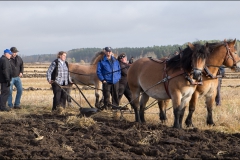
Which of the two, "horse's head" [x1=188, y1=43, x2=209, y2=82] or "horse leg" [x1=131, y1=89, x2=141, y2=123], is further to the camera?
"horse leg" [x1=131, y1=89, x2=141, y2=123]

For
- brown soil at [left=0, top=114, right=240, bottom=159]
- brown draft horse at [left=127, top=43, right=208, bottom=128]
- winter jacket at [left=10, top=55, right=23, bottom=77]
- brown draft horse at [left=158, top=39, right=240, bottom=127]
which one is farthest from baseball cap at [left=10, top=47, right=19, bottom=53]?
brown draft horse at [left=158, top=39, right=240, bottom=127]

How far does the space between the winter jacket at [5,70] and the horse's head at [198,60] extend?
6244 millimetres

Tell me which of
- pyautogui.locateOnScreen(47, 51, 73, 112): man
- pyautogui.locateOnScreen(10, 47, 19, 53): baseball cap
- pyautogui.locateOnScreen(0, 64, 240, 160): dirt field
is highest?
pyautogui.locateOnScreen(10, 47, 19, 53): baseball cap

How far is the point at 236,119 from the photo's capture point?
914 centimetres

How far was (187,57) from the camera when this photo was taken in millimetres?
7633

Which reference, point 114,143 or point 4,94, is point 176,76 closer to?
point 114,143

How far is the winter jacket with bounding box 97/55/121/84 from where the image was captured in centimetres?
988

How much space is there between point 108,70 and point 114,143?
3887 mm

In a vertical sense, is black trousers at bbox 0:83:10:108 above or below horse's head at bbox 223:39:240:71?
below

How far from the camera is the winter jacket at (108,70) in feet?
32.4

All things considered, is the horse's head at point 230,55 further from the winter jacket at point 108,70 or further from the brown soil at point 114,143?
the winter jacket at point 108,70

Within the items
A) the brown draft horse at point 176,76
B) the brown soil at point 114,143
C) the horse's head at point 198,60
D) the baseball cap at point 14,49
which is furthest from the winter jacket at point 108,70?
the baseball cap at point 14,49

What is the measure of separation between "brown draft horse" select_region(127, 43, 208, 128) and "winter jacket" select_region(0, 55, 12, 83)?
4.55m

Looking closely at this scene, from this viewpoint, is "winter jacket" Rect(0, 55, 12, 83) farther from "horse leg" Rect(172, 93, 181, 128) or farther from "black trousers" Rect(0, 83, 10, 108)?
"horse leg" Rect(172, 93, 181, 128)
